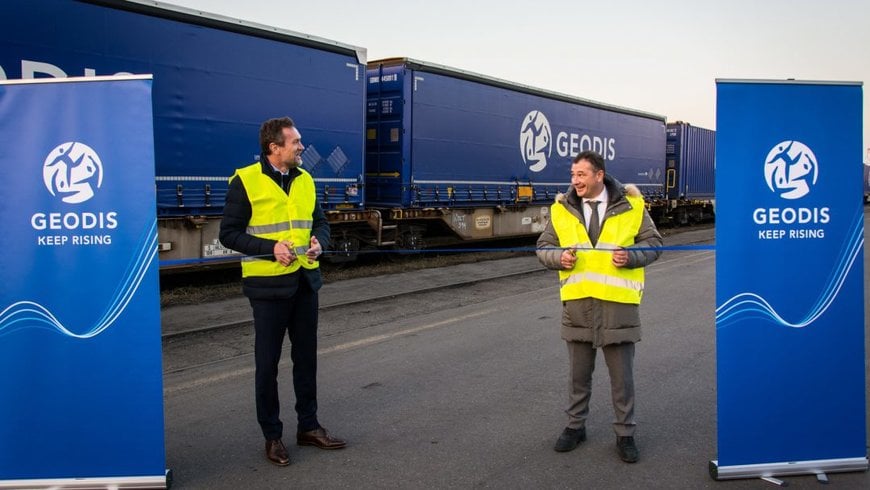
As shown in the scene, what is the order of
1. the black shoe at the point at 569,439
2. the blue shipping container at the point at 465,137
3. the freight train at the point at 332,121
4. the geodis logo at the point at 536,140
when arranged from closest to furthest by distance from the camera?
the black shoe at the point at 569,439, the freight train at the point at 332,121, the blue shipping container at the point at 465,137, the geodis logo at the point at 536,140

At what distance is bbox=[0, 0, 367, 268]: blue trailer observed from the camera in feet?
29.9

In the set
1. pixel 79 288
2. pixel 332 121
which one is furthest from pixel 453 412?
pixel 332 121

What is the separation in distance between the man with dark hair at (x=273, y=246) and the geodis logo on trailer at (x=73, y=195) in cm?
67

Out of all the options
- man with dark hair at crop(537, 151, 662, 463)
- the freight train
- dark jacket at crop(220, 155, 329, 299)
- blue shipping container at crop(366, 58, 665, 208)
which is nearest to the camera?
dark jacket at crop(220, 155, 329, 299)

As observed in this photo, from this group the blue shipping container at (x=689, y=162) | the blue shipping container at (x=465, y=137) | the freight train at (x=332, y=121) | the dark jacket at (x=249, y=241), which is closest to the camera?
the dark jacket at (x=249, y=241)

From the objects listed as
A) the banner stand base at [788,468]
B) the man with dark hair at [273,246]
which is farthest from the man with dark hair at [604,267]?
the man with dark hair at [273,246]

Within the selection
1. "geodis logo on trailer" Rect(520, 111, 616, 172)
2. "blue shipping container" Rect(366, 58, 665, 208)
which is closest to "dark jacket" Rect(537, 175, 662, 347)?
"blue shipping container" Rect(366, 58, 665, 208)

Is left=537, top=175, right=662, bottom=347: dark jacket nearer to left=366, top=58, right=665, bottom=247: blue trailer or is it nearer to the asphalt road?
the asphalt road

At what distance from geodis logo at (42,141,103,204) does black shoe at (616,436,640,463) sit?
126 inches

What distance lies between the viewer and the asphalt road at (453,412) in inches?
155

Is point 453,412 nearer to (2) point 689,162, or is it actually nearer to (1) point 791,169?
(1) point 791,169

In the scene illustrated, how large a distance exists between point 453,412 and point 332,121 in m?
9.13

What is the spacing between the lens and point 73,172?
11.8 feet

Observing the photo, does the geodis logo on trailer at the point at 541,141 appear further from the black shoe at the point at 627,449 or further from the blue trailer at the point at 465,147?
the black shoe at the point at 627,449
